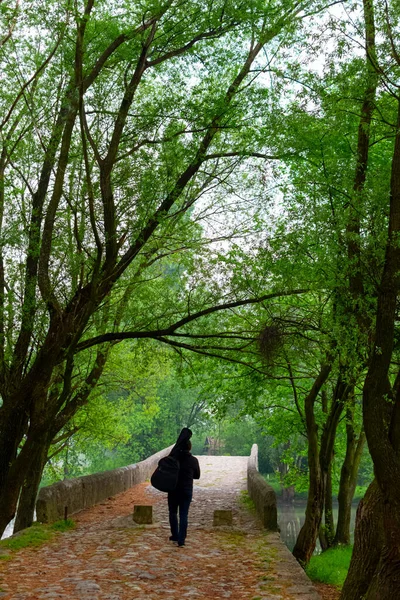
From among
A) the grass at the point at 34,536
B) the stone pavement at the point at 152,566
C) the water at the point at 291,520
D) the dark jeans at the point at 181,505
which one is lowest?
the water at the point at 291,520

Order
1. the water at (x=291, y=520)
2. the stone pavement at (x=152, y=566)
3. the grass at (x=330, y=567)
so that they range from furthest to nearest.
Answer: the water at (x=291, y=520) → the grass at (x=330, y=567) → the stone pavement at (x=152, y=566)

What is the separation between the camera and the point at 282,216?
1230cm

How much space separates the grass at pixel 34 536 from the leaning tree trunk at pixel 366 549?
15.9 feet

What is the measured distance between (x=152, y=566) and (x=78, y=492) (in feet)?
18.7

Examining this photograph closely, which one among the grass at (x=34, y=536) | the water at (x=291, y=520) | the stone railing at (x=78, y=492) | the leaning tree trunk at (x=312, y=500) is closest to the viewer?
the grass at (x=34, y=536)

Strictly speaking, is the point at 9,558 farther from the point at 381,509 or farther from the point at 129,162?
the point at 129,162

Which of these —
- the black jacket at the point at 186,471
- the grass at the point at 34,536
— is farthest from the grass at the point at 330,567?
the grass at the point at 34,536

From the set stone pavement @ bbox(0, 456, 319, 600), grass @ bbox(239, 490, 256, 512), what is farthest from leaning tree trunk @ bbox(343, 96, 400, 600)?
grass @ bbox(239, 490, 256, 512)

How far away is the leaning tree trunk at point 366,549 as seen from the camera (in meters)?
7.51

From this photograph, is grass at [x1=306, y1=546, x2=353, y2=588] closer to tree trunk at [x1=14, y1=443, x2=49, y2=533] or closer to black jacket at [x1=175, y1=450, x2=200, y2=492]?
black jacket at [x1=175, y1=450, x2=200, y2=492]

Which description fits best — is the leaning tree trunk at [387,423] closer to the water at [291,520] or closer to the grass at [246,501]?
the grass at [246,501]

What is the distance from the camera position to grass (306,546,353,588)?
42.3 ft

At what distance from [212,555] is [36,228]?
6.40 meters

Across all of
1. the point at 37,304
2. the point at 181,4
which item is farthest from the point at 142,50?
the point at 37,304
